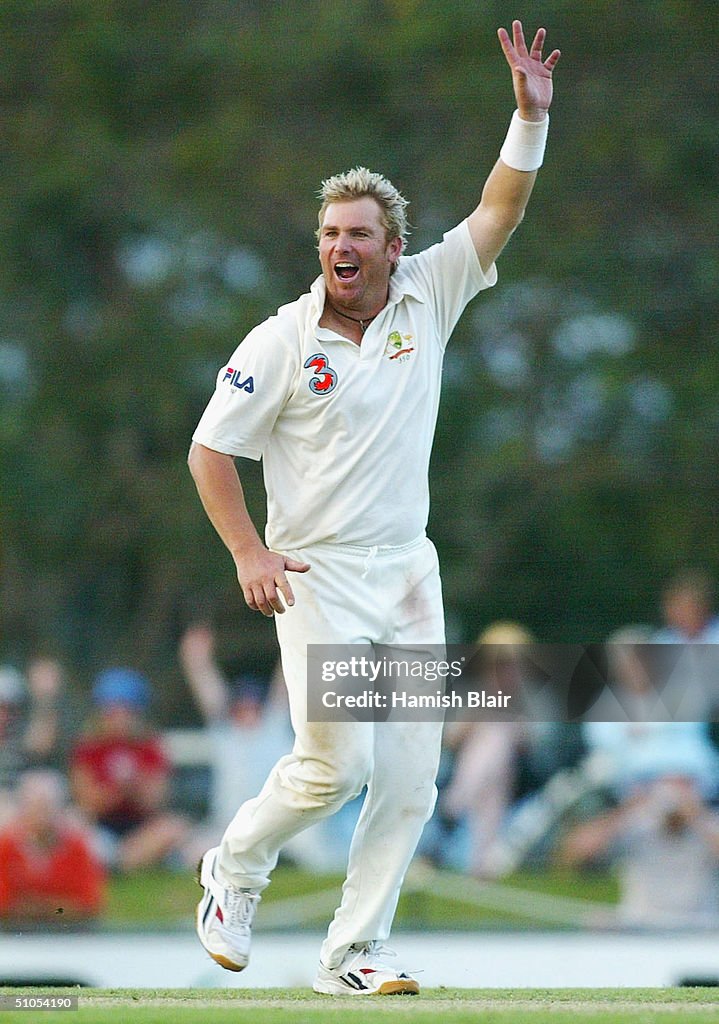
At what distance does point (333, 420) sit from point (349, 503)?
0.56ft

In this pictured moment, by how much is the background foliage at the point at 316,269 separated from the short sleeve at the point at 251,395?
3.36 meters

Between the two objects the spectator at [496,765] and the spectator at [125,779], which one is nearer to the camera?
the spectator at [496,765]

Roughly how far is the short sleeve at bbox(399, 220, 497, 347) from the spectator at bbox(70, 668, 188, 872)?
3.41m

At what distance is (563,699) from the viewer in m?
6.59

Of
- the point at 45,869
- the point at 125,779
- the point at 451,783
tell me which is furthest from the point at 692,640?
the point at 45,869

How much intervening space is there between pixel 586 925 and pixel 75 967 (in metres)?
1.78

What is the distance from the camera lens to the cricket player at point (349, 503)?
11.9 ft

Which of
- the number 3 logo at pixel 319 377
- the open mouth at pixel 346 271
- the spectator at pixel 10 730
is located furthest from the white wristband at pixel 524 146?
the spectator at pixel 10 730

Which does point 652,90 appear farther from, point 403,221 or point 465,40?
point 403,221

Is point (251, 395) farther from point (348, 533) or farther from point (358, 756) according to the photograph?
point (358, 756)

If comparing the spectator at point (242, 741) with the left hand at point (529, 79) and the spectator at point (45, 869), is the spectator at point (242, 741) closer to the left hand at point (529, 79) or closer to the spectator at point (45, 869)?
the spectator at point (45, 869)

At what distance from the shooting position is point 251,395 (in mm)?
3611

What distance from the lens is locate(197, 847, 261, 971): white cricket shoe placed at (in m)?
3.79

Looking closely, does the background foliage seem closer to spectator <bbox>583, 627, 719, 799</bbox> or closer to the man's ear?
spectator <bbox>583, 627, 719, 799</bbox>
